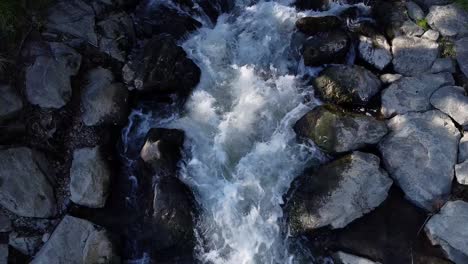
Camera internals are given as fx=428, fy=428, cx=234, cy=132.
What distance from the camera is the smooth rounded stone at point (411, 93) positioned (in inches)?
297

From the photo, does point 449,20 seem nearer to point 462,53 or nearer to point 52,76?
point 462,53

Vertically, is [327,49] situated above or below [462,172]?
above

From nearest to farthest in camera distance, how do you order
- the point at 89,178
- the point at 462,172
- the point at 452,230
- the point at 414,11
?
the point at 452,230, the point at 462,172, the point at 89,178, the point at 414,11

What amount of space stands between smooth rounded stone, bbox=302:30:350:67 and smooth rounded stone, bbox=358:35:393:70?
31cm

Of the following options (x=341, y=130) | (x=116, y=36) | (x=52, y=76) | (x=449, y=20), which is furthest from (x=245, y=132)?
(x=449, y=20)

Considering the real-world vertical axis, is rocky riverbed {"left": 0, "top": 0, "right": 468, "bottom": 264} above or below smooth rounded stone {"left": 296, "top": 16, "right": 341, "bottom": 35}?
below

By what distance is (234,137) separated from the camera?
25.0 feet

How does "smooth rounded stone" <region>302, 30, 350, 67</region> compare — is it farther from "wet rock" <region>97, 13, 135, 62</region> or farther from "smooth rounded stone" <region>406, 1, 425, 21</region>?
"wet rock" <region>97, 13, 135, 62</region>

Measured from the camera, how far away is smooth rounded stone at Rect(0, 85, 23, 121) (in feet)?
A: 23.3

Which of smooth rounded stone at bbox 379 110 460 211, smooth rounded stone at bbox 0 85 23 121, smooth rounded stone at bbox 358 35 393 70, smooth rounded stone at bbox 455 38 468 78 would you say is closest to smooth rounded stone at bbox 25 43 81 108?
smooth rounded stone at bbox 0 85 23 121

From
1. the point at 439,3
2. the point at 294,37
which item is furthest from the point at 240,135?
the point at 439,3

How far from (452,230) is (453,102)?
2263 millimetres

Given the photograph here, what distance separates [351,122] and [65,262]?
5.17 meters

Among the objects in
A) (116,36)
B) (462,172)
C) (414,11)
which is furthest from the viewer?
(414,11)
